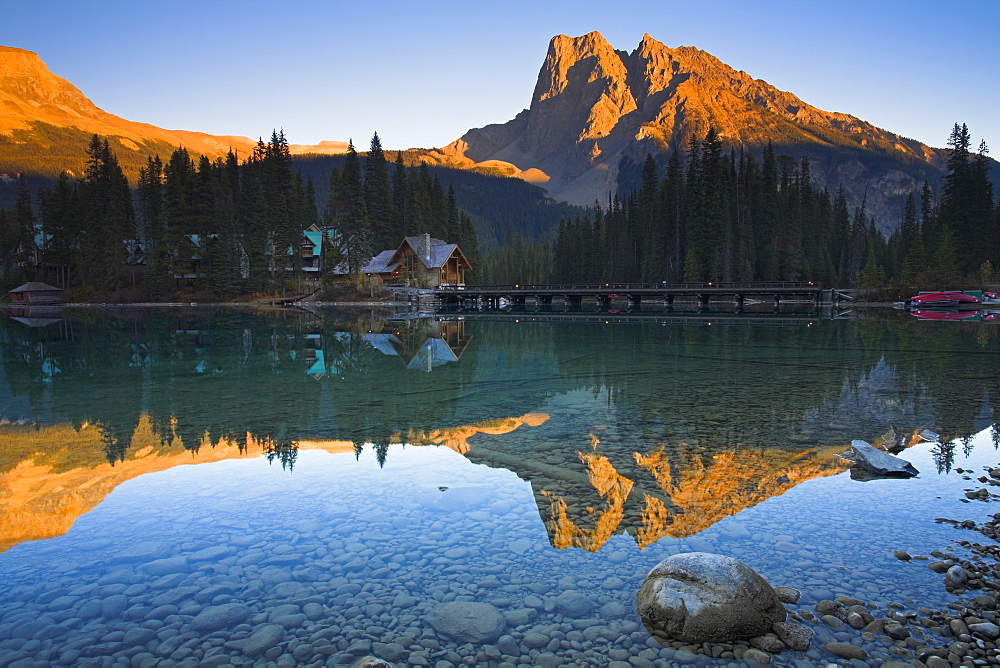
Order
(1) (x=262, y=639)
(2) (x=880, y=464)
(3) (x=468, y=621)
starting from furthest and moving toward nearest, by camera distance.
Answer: (2) (x=880, y=464), (3) (x=468, y=621), (1) (x=262, y=639)

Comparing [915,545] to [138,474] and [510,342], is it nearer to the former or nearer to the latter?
[138,474]

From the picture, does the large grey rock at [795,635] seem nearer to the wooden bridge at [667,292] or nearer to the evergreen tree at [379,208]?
the wooden bridge at [667,292]

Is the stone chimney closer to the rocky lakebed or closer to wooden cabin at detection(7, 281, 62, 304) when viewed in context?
wooden cabin at detection(7, 281, 62, 304)

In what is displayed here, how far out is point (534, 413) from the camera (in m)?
15.0

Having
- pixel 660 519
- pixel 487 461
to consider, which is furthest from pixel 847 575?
pixel 487 461

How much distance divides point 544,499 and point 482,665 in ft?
13.2

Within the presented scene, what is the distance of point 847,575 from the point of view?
21.1 feet

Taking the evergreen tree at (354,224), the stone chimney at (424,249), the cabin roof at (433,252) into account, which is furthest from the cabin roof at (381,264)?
the stone chimney at (424,249)

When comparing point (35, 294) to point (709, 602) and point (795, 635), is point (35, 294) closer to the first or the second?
point (709, 602)

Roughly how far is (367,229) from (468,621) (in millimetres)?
88116

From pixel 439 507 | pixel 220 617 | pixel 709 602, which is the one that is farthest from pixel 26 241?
pixel 709 602

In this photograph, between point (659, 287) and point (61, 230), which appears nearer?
point (659, 287)

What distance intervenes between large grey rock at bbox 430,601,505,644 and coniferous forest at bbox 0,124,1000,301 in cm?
8036

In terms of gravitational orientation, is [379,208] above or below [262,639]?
above
